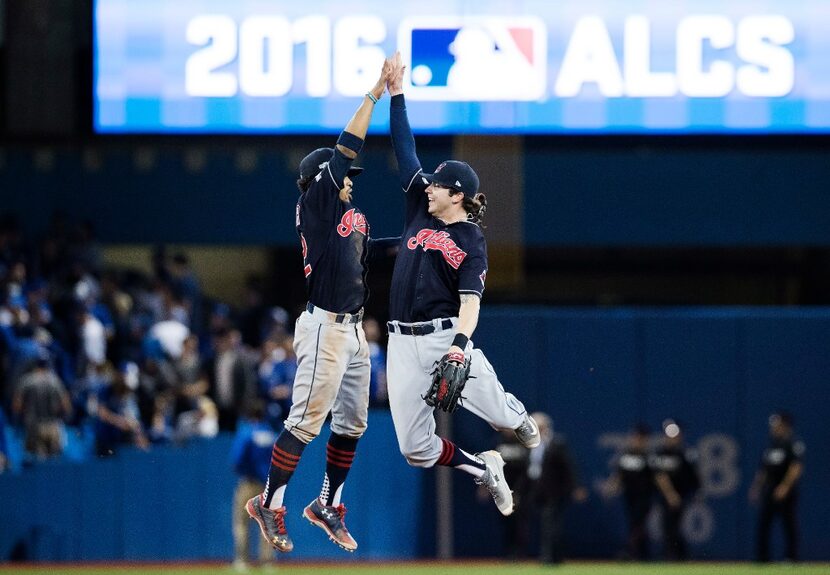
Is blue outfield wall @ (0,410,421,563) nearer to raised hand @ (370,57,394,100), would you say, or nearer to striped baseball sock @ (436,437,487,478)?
striped baseball sock @ (436,437,487,478)

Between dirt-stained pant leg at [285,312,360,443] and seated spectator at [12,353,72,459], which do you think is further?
seated spectator at [12,353,72,459]

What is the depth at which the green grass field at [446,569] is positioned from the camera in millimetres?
16922

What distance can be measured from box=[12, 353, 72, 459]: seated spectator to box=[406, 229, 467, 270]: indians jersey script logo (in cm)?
852

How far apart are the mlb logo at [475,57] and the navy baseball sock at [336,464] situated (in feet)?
35.6

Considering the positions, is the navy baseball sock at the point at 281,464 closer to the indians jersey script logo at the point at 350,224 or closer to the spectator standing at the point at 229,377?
the indians jersey script logo at the point at 350,224

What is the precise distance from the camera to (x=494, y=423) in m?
8.80

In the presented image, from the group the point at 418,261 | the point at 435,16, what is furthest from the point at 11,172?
the point at 418,261

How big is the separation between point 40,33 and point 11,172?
7.42 feet

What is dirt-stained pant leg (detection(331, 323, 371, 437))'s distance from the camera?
8828mm

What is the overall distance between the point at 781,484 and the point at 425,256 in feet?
35.2

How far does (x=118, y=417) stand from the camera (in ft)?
56.3

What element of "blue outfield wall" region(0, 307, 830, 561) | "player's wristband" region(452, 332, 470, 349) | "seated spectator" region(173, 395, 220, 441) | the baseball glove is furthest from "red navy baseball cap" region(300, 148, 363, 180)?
"blue outfield wall" region(0, 307, 830, 561)

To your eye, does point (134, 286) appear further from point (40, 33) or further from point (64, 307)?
point (40, 33)

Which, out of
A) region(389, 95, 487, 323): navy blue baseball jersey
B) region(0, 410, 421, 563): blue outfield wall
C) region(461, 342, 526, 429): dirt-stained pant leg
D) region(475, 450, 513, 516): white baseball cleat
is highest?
region(389, 95, 487, 323): navy blue baseball jersey
